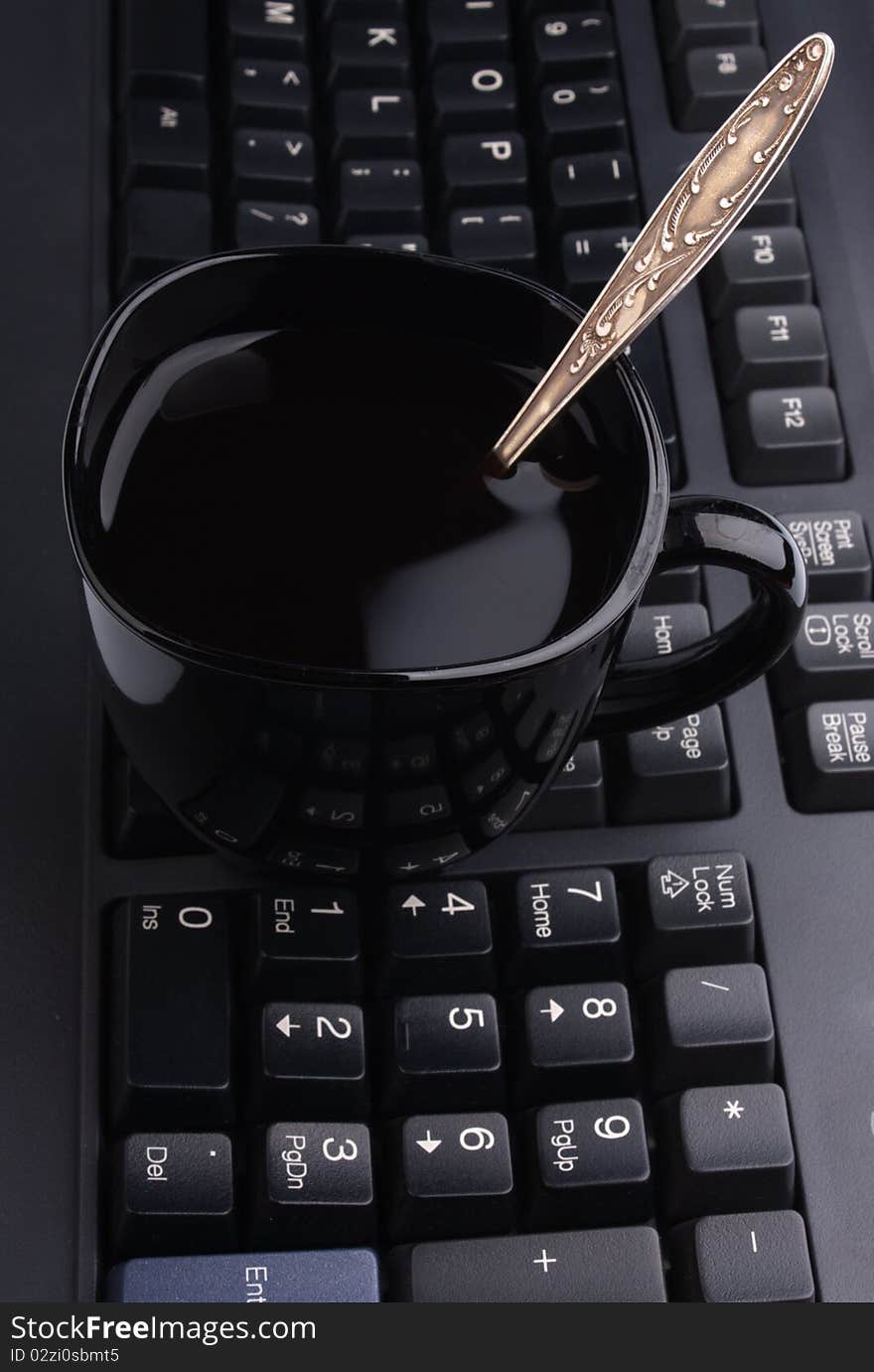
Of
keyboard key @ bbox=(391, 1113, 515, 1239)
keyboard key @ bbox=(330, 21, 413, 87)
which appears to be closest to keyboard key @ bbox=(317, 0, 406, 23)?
keyboard key @ bbox=(330, 21, 413, 87)

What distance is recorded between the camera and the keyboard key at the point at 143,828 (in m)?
0.43

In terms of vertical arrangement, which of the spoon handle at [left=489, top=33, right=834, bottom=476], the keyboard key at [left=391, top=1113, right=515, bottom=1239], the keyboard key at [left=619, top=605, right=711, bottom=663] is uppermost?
the spoon handle at [left=489, top=33, right=834, bottom=476]

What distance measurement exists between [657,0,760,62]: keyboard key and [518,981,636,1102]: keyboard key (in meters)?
0.32

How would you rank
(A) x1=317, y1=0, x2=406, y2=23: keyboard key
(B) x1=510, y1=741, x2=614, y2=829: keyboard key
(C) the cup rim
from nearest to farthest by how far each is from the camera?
(C) the cup rim
(B) x1=510, y1=741, x2=614, y2=829: keyboard key
(A) x1=317, y1=0, x2=406, y2=23: keyboard key

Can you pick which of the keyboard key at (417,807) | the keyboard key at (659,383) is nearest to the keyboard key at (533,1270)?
the keyboard key at (417,807)

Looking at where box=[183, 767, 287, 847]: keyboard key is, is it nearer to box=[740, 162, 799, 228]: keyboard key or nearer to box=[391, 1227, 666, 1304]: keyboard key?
box=[391, 1227, 666, 1304]: keyboard key

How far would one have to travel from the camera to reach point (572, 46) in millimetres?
547

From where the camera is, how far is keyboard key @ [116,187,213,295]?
0.51m

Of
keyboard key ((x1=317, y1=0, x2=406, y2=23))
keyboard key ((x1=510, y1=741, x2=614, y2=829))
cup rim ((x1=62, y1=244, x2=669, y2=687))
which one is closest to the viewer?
cup rim ((x1=62, y1=244, x2=669, y2=687))

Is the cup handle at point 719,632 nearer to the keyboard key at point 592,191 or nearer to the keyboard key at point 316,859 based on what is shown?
the keyboard key at point 316,859

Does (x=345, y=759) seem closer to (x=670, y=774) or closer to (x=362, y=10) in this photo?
(x=670, y=774)

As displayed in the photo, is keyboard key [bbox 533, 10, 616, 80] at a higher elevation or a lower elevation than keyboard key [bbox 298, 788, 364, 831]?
higher

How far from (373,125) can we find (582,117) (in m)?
0.07

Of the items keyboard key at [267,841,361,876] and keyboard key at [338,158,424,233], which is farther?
keyboard key at [338,158,424,233]
